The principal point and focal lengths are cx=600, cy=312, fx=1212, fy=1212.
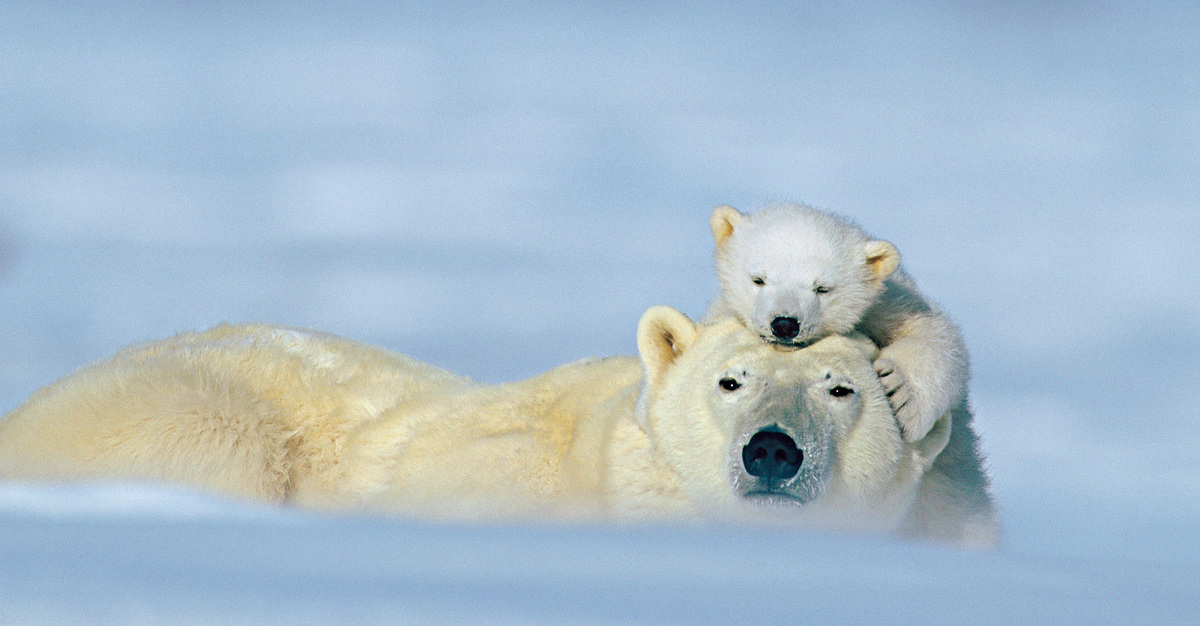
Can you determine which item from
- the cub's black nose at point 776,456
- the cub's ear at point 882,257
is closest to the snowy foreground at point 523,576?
the cub's black nose at point 776,456

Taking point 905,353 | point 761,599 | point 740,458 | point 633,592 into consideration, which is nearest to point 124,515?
point 633,592

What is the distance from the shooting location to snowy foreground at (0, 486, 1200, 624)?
2.08 meters

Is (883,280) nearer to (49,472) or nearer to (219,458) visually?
(219,458)

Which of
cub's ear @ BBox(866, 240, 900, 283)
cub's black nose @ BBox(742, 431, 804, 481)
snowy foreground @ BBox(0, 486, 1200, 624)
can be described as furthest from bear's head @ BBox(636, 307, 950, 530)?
snowy foreground @ BBox(0, 486, 1200, 624)

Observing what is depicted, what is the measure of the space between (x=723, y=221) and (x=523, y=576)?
2.61 metres

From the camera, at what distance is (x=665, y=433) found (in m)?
4.44

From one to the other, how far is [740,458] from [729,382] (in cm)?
34

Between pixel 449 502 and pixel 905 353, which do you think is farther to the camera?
pixel 449 502

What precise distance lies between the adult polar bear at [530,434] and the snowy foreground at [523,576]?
1395 millimetres

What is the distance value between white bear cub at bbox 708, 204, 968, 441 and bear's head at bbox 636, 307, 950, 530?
0.25 ft

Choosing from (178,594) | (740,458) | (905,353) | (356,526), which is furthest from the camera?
(905,353)

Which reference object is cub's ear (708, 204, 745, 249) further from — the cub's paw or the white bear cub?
the cub's paw

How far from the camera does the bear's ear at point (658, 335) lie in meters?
4.59

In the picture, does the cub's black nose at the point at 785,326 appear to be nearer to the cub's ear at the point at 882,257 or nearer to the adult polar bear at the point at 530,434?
the adult polar bear at the point at 530,434
